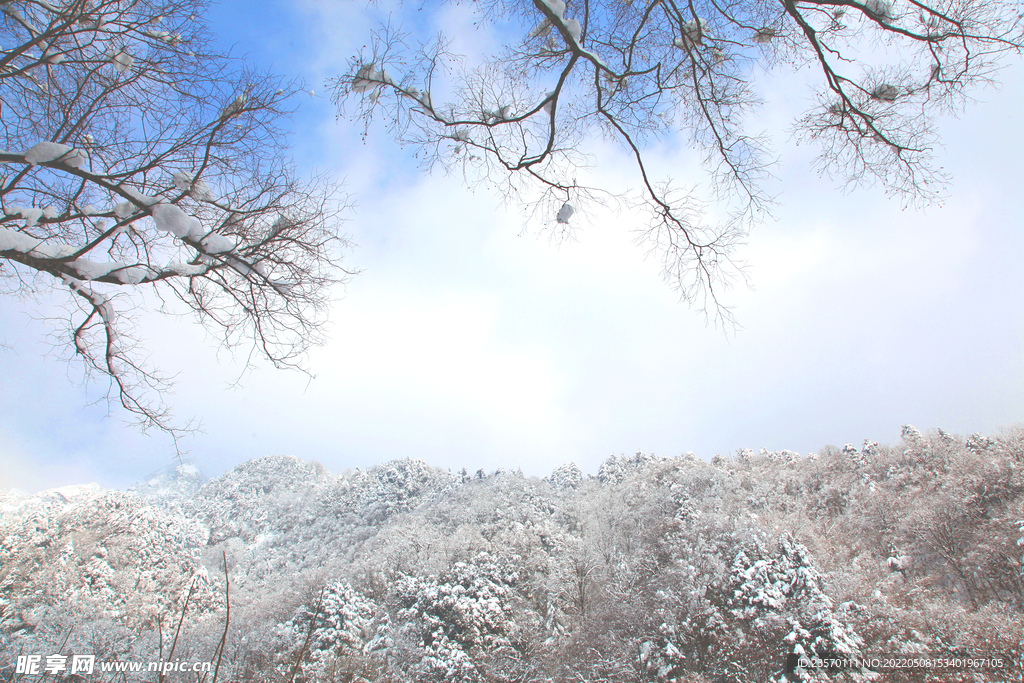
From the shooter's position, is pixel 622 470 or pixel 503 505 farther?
pixel 622 470

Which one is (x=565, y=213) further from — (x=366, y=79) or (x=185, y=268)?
(x=185, y=268)

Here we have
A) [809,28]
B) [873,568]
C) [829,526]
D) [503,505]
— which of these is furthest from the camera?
[503,505]

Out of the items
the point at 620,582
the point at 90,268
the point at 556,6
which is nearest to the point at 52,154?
the point at 90,268

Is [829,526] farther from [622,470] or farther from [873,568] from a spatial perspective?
[622,470]

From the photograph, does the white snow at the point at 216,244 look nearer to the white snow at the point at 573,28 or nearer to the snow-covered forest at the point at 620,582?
the white snow at the point at 573,28

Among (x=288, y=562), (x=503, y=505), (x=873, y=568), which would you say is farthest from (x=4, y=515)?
(x=873, y=568)

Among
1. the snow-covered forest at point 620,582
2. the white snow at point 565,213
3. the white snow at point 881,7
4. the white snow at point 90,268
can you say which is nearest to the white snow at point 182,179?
the white snow at point 90,268

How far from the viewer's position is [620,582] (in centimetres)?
2100

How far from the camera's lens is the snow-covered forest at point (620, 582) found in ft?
46.1

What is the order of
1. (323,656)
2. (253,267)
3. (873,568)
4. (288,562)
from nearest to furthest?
(253,267) < (323,656) < (873,568) < (288,562)

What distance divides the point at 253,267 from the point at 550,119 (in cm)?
263

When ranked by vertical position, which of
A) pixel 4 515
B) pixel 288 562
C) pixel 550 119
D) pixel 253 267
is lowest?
pixel 288 562

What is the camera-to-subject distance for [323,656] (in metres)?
17.0

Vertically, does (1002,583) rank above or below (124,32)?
below
